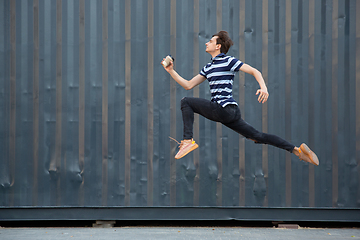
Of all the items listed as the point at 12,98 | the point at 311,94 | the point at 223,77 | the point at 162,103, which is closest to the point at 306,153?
the point at 223,77

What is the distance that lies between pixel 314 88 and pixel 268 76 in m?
0.84

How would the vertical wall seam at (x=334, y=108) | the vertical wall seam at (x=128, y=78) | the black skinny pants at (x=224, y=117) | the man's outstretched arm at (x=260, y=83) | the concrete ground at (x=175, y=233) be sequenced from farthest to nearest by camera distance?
1. the vertical wall seam at (x=128, y=78)
2. the vertical wall seam at (x=334, y=108)
3. the concrete ground at (x=175, y=233)
4. the black skinny pants at (x=224, y=117)
5. the man's outstretched arm at (x=260, y=83)

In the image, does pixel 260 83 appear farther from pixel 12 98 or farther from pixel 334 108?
pixel 12 98

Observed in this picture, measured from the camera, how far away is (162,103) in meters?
6.33

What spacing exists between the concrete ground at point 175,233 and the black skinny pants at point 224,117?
7.84ft

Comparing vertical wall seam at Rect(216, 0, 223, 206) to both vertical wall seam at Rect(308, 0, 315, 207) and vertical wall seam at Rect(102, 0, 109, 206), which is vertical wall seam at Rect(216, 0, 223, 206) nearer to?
vertical wall seam at Rect(308, 0, 315, 207)

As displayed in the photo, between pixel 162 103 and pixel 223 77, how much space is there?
252 centimetres

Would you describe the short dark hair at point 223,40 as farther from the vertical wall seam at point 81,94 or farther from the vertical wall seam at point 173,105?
the vertical wall seam at point 81,94

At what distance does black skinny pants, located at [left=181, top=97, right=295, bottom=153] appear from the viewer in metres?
3.91

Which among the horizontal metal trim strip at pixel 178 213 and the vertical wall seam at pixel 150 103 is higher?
the vertical wall seam at pixel 150 103

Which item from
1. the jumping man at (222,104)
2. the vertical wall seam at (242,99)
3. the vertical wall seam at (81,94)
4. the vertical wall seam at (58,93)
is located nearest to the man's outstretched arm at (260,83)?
the jumping man at (222,104)

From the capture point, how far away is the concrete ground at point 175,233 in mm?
5789

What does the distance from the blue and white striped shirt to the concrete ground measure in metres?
2.79

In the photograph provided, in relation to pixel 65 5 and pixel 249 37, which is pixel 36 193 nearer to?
pixel 65 5
